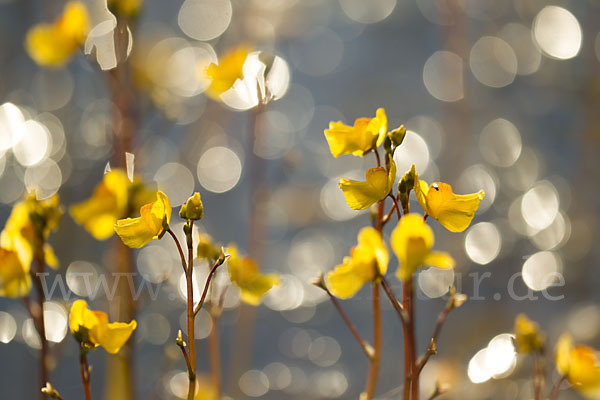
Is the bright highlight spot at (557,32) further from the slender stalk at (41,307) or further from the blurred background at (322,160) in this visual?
the slender stalk at (41,307)

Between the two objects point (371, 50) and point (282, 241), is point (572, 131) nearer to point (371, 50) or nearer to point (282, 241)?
point (371, 50)

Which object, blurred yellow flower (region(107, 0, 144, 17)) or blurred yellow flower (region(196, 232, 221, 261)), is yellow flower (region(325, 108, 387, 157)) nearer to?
blurred yellow flower (region(196, 232, 221, 261))

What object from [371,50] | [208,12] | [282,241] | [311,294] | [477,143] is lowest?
[311,294]

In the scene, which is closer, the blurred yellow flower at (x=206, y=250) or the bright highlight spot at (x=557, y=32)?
the blurred yellow flower at (x=206, y=250)

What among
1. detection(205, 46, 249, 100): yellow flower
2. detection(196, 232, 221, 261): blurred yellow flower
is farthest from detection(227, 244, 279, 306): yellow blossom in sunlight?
detection(205, 46, 249, 100): yellow flower

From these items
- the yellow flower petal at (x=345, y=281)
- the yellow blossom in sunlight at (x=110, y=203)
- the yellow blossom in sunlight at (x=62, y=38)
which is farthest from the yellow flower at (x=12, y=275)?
the yellow blossom in sunlight at (x=62, y=38)

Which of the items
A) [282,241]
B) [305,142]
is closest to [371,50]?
[305,142]
